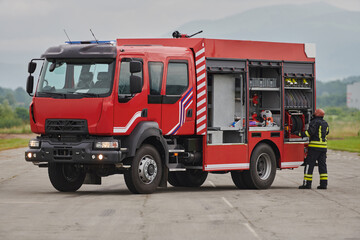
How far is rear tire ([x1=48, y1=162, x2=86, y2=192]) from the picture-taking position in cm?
1755

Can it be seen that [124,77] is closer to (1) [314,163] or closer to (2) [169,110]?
(2) [169,110]

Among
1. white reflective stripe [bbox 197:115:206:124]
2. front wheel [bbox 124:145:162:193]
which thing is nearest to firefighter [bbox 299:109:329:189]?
white reflective stripe [bbox 197:115:206:124]

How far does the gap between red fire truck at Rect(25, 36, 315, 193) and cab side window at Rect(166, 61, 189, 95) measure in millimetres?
22

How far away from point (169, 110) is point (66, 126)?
2306mm

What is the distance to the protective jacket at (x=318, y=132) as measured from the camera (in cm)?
1894

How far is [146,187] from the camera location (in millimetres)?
16656

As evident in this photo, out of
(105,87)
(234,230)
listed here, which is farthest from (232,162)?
(234,230)

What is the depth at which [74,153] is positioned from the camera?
16.2 meters

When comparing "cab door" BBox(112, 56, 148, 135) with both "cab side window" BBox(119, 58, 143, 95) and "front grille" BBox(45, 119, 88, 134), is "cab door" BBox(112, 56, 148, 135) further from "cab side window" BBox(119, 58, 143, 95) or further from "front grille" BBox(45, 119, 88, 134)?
"front grille" BBox(45, 119, 88, 134)

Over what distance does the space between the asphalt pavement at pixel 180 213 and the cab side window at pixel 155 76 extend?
2.21 meters

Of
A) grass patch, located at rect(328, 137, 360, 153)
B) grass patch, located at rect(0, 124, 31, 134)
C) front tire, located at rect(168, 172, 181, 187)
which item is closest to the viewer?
front tire, located at rect(168, 172, 181, 187)

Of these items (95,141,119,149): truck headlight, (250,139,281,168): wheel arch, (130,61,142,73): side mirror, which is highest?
(130,61,142,73): side mirror

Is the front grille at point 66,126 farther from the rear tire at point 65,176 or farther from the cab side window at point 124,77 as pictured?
the rear tire at point 65,176

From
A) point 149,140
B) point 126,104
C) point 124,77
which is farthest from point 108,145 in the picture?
point 124,77
